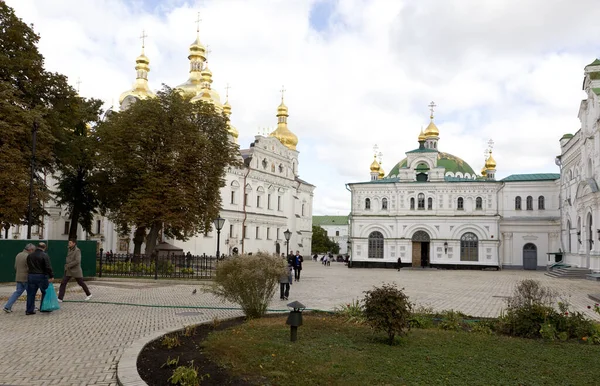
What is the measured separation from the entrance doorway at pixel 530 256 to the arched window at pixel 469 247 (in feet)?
16.5

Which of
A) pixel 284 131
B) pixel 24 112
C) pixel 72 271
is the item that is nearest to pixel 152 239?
pixel 24 112

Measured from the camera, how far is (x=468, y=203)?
51.6 meters

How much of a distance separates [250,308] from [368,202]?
43273mm

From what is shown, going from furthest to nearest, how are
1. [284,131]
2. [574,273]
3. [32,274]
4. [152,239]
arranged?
[284,131]
[574,273]
[152,239]
[32,274]

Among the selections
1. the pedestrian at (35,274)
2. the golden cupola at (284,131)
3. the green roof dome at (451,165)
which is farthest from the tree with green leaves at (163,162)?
the golden cupola at (284,131)

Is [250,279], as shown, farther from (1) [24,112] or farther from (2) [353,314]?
(1) [24,112]

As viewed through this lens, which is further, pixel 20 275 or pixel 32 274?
pixel 20 275

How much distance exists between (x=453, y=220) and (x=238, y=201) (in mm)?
22630

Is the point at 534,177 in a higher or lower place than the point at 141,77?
lower

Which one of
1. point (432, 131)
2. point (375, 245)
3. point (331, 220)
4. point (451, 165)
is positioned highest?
point (432, 131)

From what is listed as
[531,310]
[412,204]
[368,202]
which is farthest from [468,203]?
[531,310]

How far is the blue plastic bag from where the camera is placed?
12.9 meters

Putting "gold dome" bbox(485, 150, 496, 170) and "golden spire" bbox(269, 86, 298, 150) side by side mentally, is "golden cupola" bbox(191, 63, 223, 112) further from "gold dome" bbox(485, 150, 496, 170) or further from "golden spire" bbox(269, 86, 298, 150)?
"gold dome" bbox(485, 150, 496, 170)

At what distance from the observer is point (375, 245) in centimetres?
5356
